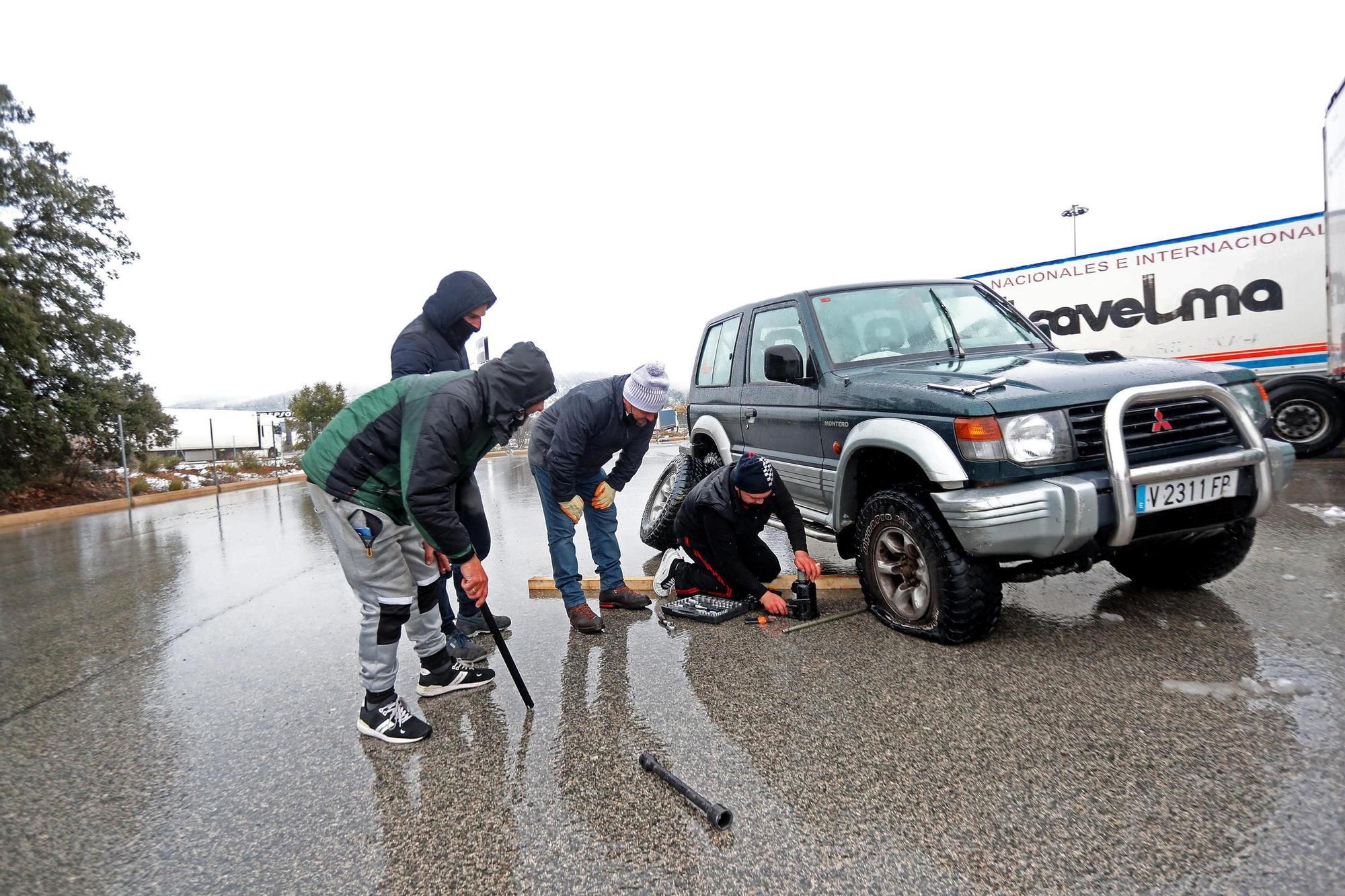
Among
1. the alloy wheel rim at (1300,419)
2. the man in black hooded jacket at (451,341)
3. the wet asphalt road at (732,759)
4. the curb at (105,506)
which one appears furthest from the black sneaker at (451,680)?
the curb at (105,506)

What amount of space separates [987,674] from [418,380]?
283cm

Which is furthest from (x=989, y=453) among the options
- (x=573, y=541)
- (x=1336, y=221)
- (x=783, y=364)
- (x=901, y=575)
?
(x=1336, y=221)

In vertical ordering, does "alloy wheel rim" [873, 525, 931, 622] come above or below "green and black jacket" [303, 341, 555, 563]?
below

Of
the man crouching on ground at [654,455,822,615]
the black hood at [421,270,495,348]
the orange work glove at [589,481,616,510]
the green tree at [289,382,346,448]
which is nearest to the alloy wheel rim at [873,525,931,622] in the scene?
the man crouching on ground at [654,455,822,615]

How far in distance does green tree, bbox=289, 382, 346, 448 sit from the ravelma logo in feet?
97.6

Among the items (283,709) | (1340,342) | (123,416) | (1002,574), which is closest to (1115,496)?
(1002,574)

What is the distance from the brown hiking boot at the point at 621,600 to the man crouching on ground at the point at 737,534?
27 centimetres

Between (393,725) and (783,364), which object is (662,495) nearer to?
(783,364)

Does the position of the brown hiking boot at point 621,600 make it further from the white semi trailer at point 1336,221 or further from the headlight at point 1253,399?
the white semi trailer at point 1336,221

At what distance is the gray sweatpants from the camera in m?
2.97

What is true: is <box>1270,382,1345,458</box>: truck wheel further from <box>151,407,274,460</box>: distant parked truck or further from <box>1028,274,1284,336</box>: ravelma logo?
<box>151,407,274,460</box>: distant parked truck

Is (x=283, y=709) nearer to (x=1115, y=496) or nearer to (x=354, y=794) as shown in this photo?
(x=354, y=794)

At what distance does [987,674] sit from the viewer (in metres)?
3.18

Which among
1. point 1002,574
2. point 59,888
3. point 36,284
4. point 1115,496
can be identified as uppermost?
point 36,284
